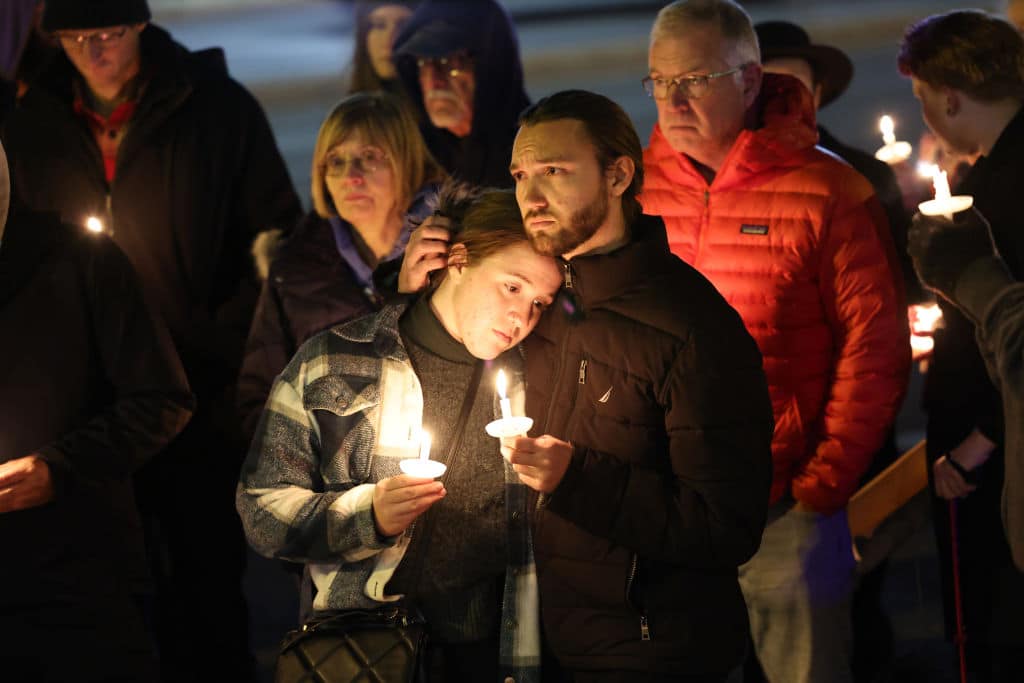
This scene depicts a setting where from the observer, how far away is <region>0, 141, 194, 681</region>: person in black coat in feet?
13.1

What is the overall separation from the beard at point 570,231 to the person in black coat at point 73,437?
1348 mm

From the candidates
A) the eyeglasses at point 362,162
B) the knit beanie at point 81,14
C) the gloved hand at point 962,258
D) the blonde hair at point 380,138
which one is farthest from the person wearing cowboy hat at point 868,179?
the knit beanie at point 81,14

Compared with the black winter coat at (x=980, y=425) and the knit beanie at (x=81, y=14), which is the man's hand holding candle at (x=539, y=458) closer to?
the black winter coat at (x=980, y=425)

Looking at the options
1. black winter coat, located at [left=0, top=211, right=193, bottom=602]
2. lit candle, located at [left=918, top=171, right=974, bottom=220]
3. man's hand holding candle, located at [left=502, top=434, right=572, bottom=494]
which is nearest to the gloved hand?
lit candle, located at [left=918, top=171, right=974, bottom=220]

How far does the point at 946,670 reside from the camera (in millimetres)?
4609

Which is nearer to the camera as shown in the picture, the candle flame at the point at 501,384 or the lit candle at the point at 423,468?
the candle flame at the point at 501,384

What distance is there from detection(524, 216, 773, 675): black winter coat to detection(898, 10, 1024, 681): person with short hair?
48.9 inches

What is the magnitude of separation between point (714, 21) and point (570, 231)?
4.04 feet

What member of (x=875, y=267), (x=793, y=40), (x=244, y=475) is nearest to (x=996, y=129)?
(x=875, y=267)

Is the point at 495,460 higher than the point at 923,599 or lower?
higher

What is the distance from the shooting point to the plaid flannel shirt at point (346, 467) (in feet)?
11.3

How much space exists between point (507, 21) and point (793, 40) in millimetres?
1065

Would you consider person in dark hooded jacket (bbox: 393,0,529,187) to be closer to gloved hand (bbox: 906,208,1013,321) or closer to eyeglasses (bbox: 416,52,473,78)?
eyeglasses (bbox: 416,52,473,78)

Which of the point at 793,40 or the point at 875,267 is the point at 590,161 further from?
the point at 793,40
